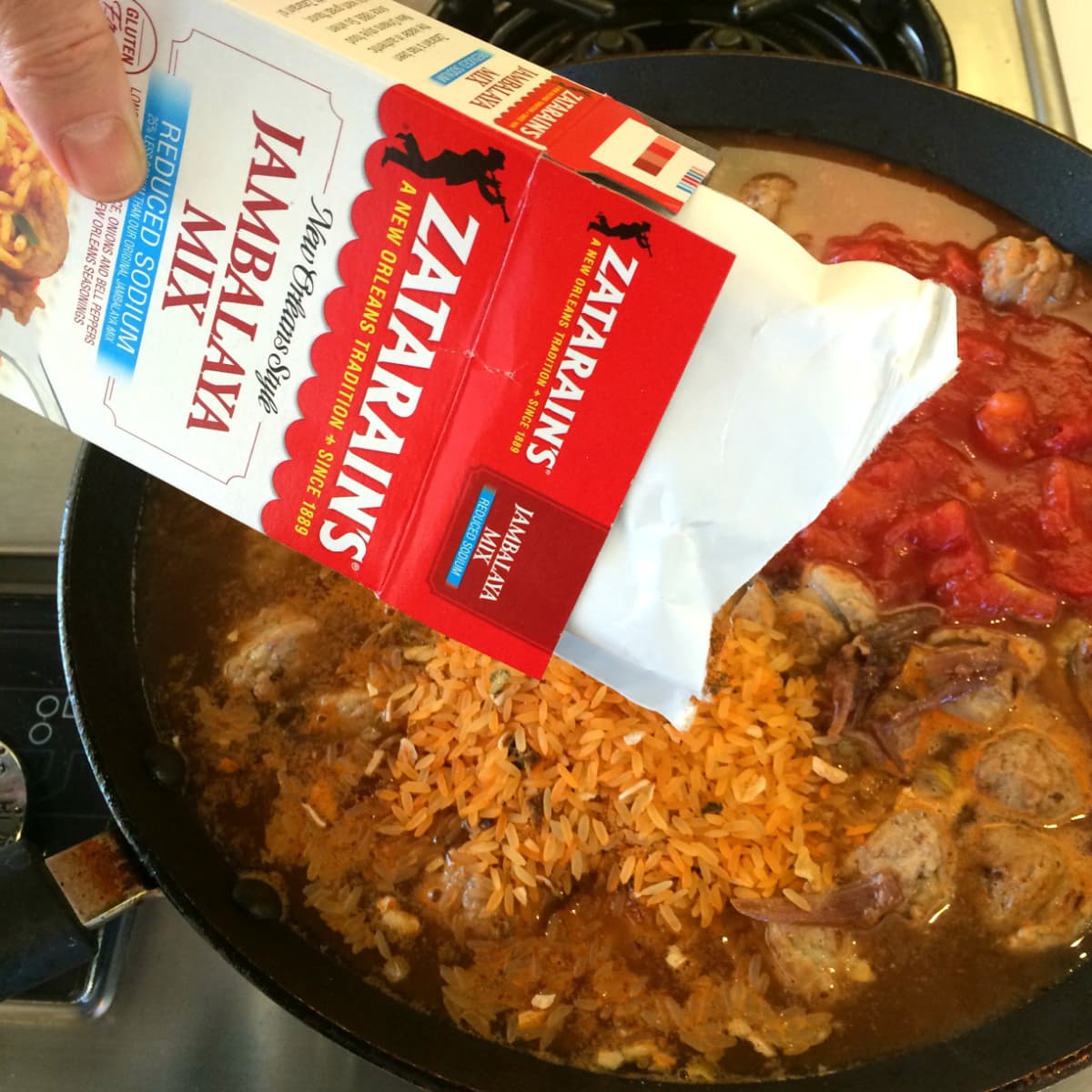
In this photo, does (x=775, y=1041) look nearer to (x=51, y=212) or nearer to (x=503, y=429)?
(x=503, y=429)

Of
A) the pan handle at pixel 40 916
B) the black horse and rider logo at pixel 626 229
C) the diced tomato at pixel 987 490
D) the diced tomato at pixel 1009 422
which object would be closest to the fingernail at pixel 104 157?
the black horse and rider logo at pixel 626 229

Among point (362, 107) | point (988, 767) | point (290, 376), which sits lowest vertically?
point (988, 767)

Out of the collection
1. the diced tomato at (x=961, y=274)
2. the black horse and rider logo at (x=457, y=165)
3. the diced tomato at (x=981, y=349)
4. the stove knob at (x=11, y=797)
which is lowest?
the stove knob at (x=11, y=797)

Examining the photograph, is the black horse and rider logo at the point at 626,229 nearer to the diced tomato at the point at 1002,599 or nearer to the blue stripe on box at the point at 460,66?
the blue stripe on box at the point at 460,66

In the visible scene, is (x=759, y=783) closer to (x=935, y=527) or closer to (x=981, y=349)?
(x=935, y=527)

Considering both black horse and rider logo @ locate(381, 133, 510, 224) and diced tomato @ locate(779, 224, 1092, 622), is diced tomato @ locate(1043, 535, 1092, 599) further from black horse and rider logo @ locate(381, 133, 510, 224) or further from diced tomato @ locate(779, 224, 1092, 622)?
black horse and rider logo @ locate(381, 133, 510, 224)

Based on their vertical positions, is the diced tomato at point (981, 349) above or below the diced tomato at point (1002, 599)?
above

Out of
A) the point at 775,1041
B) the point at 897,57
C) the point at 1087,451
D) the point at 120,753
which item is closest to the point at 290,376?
the point at 120,753

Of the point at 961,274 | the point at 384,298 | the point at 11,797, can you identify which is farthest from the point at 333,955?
the point at 961,274
